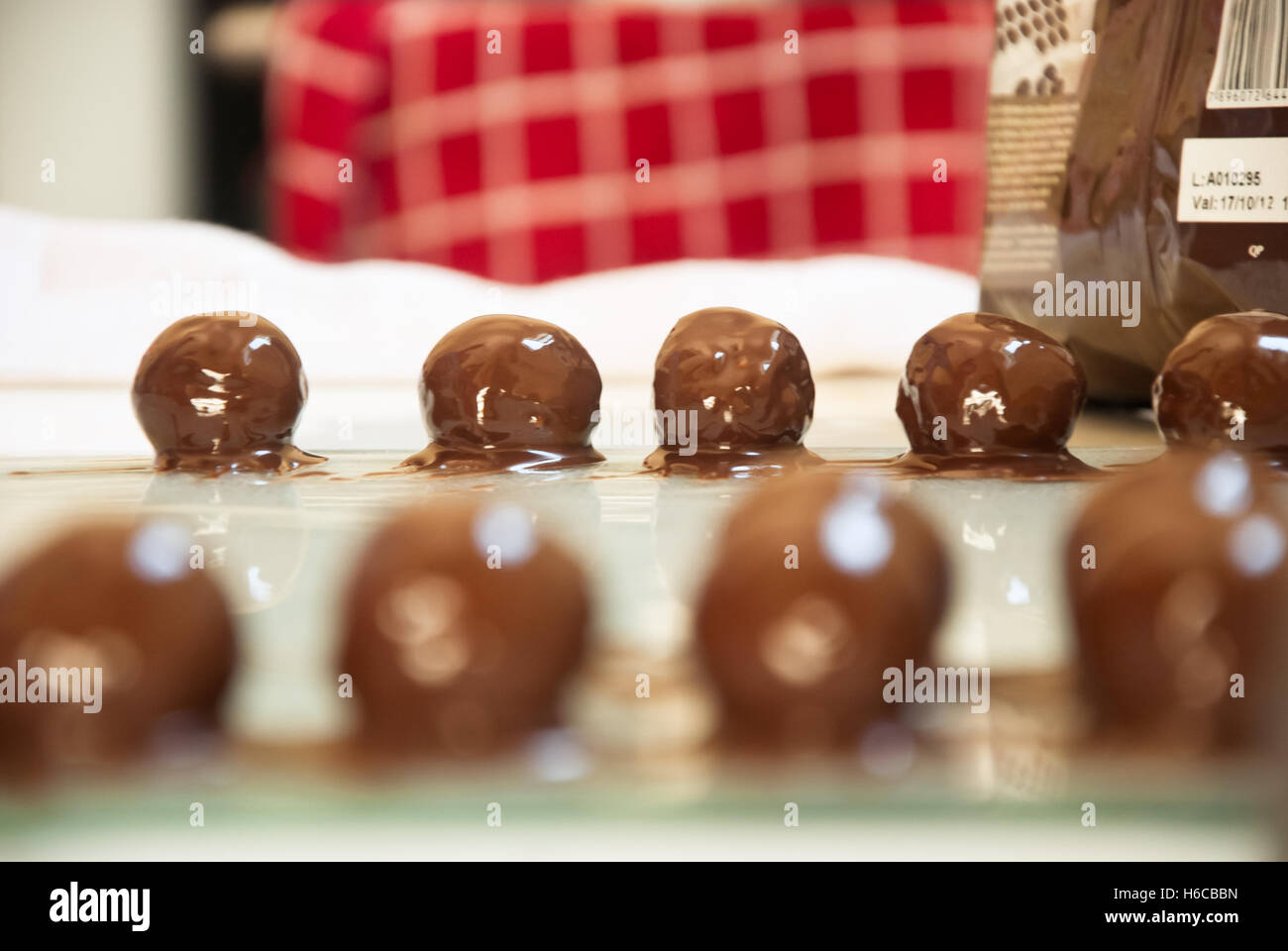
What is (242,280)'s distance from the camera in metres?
1.77

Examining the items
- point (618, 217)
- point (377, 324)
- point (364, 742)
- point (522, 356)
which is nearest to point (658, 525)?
point (522, 356)

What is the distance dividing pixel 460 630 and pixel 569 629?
1.1 inches

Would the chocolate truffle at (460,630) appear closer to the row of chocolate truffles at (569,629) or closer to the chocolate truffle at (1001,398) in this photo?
the row of chocolate truffles at (569,629)

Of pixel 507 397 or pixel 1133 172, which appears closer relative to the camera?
pixel 507 397

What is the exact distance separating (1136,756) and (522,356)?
55 centimetres

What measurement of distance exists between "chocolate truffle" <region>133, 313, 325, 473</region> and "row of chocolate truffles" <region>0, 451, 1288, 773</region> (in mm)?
474

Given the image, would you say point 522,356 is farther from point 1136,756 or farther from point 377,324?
point 377,324

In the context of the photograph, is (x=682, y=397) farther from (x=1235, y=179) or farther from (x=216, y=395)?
(x=1235, y=179)

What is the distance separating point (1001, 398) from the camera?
787 mm

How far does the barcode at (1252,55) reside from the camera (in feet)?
2.81

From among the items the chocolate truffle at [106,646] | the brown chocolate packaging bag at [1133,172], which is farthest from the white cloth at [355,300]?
the chocolate truffle at [106,646]

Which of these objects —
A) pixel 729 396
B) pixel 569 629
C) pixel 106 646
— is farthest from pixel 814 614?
pixel 729 396

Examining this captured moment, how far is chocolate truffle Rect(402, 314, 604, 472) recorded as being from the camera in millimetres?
821

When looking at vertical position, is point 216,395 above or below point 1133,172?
below
